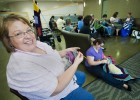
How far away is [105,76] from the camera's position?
96.0 inches

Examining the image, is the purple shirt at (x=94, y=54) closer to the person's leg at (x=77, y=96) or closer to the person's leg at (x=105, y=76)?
the person's leg at (x=105, y=76)

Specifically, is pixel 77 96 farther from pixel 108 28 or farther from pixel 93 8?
pixel 93 8

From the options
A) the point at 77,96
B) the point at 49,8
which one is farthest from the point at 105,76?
the point at 49,8

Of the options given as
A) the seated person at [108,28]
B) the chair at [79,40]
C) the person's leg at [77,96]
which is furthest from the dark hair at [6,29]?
the seated person at [108,28]

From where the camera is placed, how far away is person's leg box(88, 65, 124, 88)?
230 cm

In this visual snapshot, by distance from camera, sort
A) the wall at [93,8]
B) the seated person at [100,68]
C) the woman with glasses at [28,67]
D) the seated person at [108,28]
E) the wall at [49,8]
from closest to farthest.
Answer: the woman with glasses at [28,67] → the seated person at [100,68] → the seated person at [108,28] → the wall at [93,8] → the wall at [49,8]

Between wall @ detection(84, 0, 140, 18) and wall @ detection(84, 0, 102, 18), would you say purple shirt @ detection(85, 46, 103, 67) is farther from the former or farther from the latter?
wall @ detection(84, 0, 102, 18)

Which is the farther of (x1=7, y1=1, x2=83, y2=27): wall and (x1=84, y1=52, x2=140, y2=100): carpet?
(x1=7, y1=1, x2=83, y2=27): wall

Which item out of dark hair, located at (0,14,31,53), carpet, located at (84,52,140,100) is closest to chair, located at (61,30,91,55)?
carpet, located at (84,52,140,100)

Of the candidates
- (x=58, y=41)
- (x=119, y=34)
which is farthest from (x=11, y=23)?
(x=119, y=34)

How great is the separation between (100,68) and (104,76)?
7.9 inches

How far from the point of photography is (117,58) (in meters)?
3.68

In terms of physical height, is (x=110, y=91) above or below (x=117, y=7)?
below

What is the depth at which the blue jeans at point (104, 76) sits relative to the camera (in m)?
2.30
